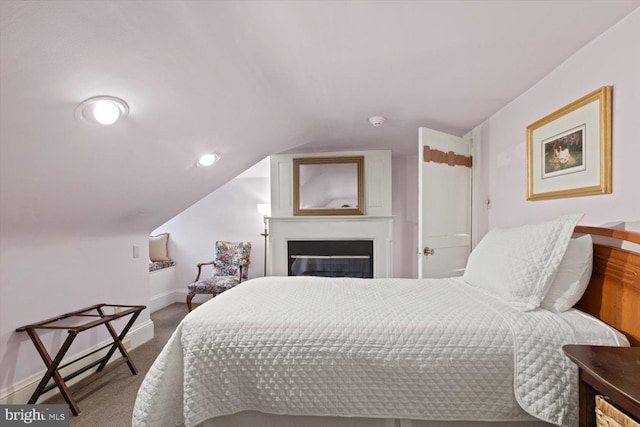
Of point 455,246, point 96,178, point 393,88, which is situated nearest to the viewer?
point 96,178

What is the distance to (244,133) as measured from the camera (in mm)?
2541

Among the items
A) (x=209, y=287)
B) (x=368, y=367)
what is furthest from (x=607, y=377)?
(x=209, y=287)

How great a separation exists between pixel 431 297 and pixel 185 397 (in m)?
1.27

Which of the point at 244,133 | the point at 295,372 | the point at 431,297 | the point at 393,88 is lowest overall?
the point at 295,372

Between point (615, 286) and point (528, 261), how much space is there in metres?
0.35

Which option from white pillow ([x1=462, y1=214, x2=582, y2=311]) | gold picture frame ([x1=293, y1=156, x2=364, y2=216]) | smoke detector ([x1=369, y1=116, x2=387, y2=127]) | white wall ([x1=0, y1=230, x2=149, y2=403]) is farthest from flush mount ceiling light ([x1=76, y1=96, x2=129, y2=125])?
gold picture frame ([x1=293, y1=156, x2=364, y2=216])

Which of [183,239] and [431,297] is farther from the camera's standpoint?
[183,239]

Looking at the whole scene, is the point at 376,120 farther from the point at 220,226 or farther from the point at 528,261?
the point at 220,226

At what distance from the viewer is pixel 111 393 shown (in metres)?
2.06

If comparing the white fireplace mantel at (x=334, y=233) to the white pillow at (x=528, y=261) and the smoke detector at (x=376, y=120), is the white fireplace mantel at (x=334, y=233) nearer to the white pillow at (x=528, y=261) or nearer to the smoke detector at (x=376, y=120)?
the smoke detector at (x=376, y=120)

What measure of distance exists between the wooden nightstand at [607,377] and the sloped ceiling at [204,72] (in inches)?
53.9

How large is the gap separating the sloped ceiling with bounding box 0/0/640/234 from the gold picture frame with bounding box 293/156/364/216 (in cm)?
139

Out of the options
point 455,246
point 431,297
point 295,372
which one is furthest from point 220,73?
point 455,246

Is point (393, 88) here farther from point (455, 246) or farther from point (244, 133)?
point (455, 246)
